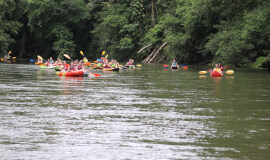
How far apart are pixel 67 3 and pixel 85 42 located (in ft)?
24.5

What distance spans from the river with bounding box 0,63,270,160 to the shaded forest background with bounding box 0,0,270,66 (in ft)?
66.3

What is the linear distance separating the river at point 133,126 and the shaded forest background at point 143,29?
2022 cm

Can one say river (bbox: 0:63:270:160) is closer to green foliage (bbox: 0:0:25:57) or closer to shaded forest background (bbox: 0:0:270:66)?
shaded forest background (bbox: 0:0:270:66)

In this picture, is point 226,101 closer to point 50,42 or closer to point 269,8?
point 269,8

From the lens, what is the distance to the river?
28.9ft

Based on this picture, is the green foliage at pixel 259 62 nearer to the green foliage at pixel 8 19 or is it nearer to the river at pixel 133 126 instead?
the river at pixel 133 126

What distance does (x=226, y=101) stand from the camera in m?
16.5

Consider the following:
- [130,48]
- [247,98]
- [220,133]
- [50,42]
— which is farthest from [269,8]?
[50,42]

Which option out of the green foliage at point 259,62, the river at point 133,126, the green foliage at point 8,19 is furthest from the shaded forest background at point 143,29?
the river at point 133,126

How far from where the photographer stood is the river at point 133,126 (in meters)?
8.80

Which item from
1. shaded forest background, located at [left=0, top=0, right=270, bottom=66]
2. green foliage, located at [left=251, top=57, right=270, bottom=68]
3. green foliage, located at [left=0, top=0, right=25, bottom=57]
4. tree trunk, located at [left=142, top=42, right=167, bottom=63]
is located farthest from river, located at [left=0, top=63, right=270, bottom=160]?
green foliage, located at [left=0, top=0, right=25, bottom=57]

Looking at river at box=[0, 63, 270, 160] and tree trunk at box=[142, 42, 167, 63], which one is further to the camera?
tree trunk at box=[142, 42, 167, 63]

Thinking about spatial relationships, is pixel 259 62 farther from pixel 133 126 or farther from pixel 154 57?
pixel 133 126

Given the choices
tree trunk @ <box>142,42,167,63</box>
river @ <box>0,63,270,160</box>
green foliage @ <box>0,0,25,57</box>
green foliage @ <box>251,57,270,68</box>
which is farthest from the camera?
green foliage @ <box>0,0,25,57</box>
